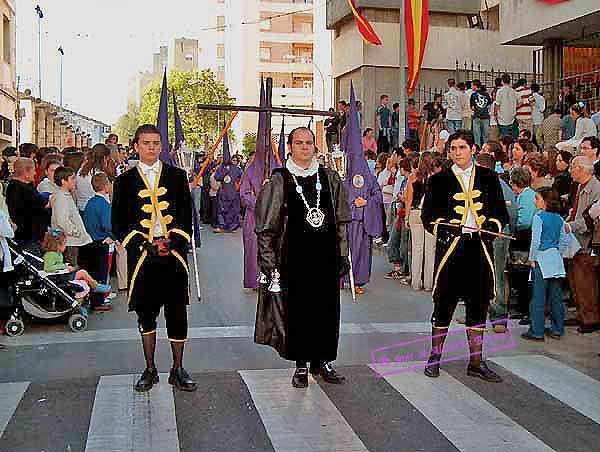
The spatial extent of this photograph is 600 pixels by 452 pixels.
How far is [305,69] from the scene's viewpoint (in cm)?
7600

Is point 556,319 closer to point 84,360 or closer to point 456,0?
point 84,360

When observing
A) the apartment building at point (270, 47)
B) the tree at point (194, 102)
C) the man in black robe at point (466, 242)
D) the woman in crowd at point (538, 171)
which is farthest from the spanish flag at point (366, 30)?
the apartment building at point (270, 47)

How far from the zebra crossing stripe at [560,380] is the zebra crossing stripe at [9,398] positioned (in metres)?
4.20

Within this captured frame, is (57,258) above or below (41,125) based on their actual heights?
below

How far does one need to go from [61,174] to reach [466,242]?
5281mm

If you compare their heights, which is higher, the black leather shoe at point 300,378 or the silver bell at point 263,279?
the silver bell at point 263,279

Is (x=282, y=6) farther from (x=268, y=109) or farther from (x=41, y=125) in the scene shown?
(x=268, y=109)

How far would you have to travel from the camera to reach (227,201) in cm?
2100

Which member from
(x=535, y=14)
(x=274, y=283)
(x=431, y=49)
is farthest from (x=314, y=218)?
(x=431, y=49)

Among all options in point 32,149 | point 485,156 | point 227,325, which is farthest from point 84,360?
point 32,149

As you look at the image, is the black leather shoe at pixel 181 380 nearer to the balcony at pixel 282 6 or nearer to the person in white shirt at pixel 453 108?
the person in white shirt at pixel 453 108

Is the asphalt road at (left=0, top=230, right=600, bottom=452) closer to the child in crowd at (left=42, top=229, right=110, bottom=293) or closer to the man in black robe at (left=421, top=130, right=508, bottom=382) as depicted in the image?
the man in black robe at (left=421, top=130, right=508, bottom=382)

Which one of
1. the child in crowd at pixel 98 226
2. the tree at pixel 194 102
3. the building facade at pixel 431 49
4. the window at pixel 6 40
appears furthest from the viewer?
the tree at pixel 194 102

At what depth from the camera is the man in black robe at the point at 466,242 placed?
6980mm
